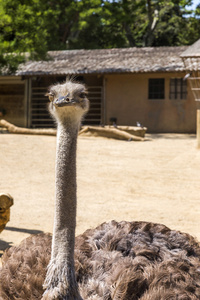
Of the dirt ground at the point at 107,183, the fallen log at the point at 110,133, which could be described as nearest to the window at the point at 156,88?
the fallen log at the point at 110,133

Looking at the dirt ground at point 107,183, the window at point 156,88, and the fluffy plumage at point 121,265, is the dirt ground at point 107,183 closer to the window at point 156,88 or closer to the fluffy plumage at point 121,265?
the fluffy plumage at point 121,265

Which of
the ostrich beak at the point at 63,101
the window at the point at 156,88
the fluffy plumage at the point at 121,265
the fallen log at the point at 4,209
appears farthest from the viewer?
the window at the point at 156,88

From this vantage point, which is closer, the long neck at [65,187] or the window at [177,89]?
the long neck at [65,187]

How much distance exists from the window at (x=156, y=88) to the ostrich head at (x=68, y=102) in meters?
16.1

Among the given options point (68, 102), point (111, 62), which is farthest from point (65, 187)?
point (111, 62)

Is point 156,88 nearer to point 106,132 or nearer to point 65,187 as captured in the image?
point 106,132

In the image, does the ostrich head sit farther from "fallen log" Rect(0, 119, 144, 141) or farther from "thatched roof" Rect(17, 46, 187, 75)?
"thatched roof" Rect(17, 46, 187, 75)

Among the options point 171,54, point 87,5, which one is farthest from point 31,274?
point 87,5

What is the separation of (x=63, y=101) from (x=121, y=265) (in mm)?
938

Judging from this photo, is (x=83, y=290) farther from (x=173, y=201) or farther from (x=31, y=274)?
(x=173, y=201)

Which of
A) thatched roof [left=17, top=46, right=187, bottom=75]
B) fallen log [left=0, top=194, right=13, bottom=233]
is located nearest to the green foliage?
thatched roof [left=17, top=46, right=187, bottom=75]

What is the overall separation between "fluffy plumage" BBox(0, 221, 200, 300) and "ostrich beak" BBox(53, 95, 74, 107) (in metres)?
0.89

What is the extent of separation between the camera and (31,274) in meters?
2.47

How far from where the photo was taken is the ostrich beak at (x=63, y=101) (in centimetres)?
206
